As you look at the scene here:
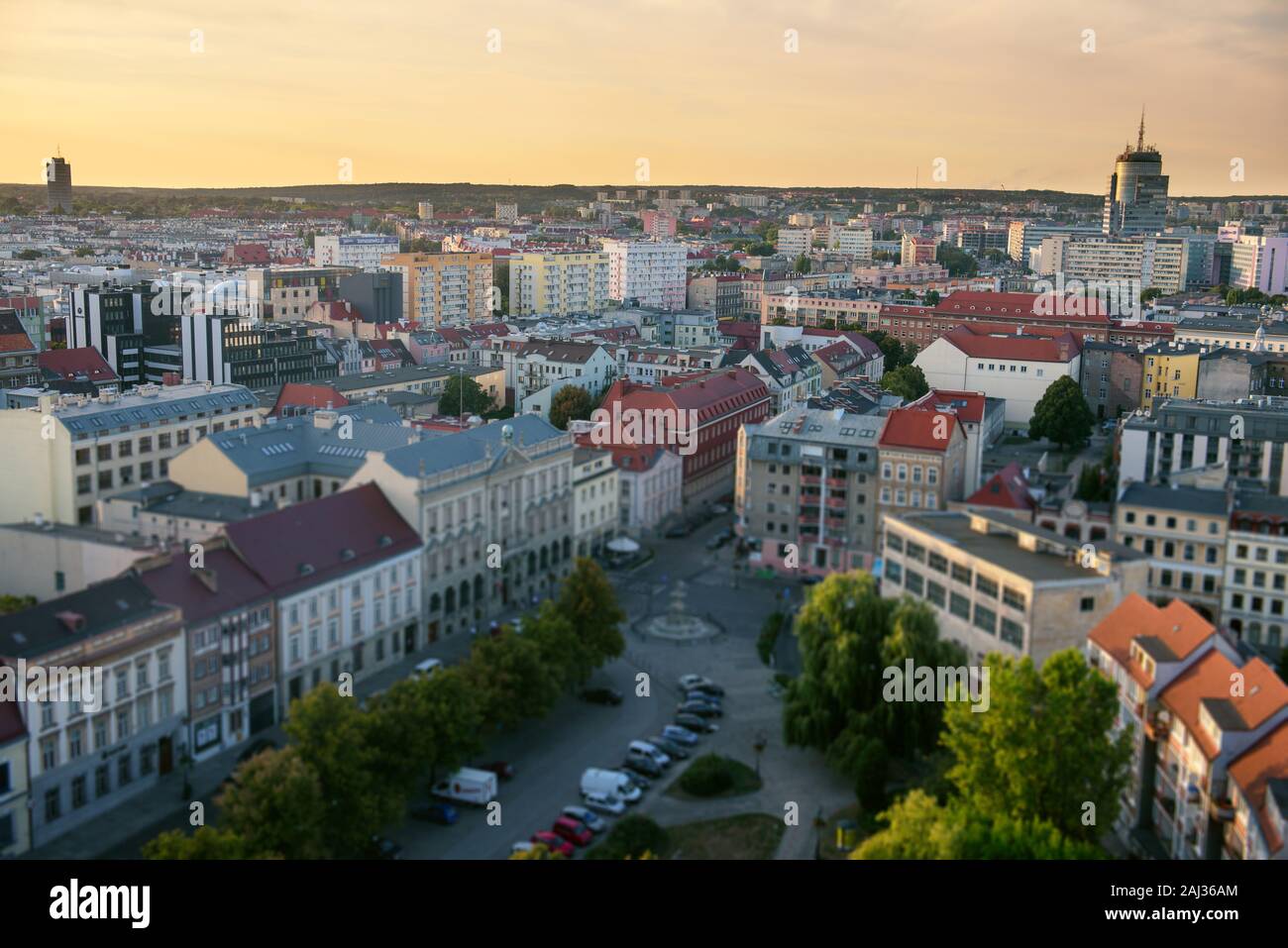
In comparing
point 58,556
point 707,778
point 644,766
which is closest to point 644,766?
point 644,766

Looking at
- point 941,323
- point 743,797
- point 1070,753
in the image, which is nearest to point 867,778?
point 743,797

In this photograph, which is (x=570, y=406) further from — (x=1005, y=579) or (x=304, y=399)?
(x=1005, y=579)

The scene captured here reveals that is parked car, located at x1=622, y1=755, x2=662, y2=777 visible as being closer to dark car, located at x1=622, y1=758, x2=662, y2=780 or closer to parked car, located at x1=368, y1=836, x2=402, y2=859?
dark car, located at x1=622, y1=758, x2=662, y2=780

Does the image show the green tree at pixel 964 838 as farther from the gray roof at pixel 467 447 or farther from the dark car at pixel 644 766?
the gray roof at pixel 467 447

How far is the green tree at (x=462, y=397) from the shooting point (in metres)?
54.8

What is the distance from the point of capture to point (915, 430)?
119ft

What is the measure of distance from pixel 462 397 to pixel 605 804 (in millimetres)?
34633

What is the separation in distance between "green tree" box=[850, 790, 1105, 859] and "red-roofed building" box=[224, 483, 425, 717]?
1328 centimetres

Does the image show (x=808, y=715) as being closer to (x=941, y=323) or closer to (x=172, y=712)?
(x=172, y=712)

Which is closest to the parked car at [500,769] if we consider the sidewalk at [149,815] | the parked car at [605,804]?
the parked car at [605,804]

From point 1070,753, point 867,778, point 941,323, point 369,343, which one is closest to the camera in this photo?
point 1070,753

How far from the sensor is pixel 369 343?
2502 inches

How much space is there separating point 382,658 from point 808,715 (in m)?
10.2

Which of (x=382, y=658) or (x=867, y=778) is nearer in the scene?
(x=867, y=778)
